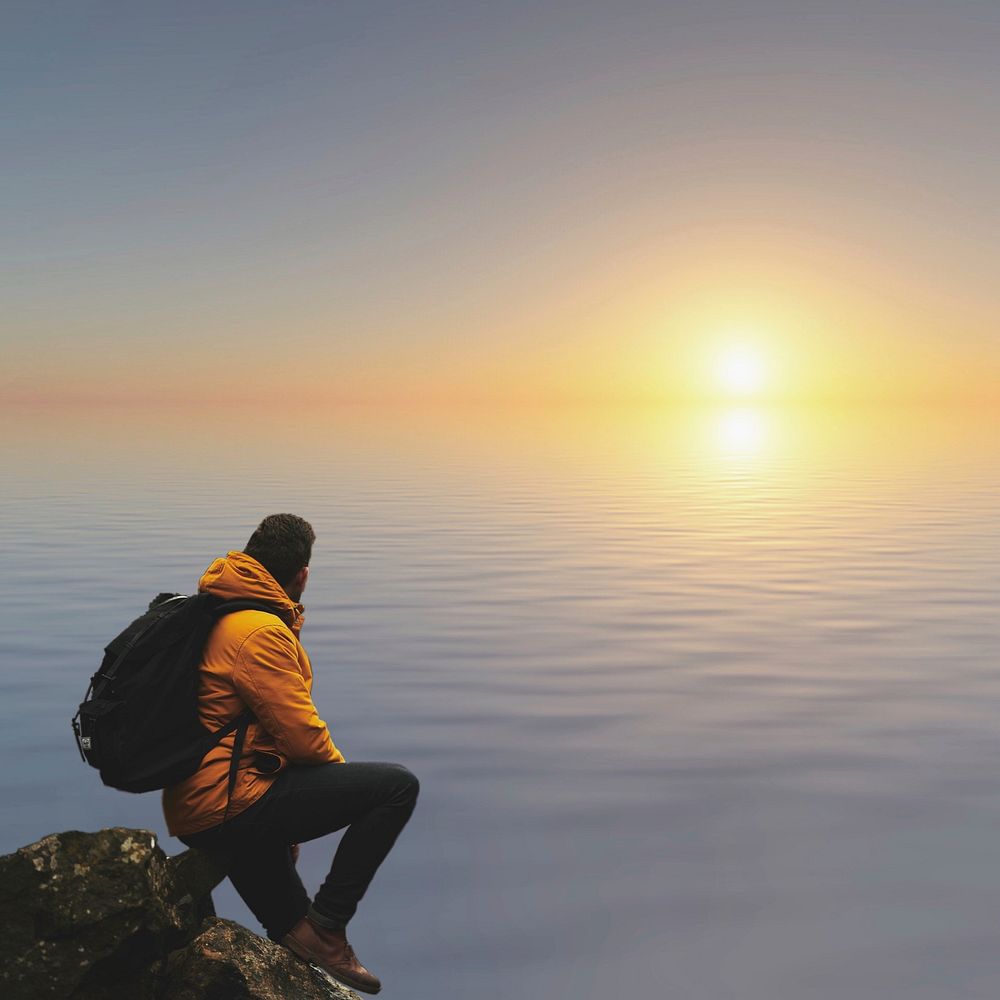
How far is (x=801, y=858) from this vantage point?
846 cm

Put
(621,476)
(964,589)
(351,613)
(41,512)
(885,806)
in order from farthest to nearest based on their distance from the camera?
(621,476) < (41,512) < (964,589) < (351,613) < (885,806)

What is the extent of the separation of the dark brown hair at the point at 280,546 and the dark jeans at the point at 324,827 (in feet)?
2.98

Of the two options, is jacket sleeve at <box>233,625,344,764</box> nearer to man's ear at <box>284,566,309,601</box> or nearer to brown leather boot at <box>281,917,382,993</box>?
man's ear at <box>284,566,309,601</box>

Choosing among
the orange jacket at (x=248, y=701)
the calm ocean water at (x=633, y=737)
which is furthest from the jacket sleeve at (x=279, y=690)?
the calm ocean water at (x=633, y=737)

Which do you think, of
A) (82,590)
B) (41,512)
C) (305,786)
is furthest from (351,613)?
(41,512)

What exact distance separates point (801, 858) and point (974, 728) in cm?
441

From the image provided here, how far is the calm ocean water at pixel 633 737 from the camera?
7172 mm

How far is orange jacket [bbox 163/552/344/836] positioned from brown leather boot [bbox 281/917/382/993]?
27.0 inches

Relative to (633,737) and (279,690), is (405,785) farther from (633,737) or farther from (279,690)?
(633,737)

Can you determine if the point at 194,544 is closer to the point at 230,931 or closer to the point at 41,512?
the point at 41,512

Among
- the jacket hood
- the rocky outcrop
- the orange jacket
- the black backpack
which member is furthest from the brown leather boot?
the jacket hood

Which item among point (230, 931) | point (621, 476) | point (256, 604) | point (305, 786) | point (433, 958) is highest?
point (621, 476)

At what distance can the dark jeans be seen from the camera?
18.4 ft

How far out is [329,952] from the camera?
18.8 feet
